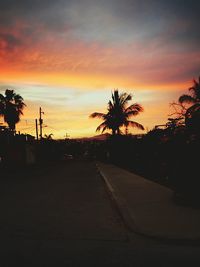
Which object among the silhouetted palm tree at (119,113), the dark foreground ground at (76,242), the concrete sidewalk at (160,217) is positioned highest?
the silhouetted palm tree at (119,113)

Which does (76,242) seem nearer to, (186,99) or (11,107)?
(186,99)

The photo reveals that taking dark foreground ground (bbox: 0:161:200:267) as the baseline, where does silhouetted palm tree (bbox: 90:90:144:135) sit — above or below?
above

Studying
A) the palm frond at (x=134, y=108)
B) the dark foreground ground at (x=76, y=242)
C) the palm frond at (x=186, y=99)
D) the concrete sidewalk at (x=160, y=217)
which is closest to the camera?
the dark foreground ground at (x=76, y=242)

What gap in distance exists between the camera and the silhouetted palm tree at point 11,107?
2136 inches

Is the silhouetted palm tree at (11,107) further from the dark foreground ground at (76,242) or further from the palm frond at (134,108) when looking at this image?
the dark foreground ground at (76,242)

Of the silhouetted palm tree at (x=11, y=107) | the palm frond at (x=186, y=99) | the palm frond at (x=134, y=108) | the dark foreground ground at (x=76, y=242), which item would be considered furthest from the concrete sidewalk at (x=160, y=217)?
the silhouetted palm tree at (x=11, y=107)

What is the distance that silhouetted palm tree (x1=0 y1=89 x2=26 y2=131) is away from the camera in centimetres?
5425

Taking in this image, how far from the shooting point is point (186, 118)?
12.8 meters

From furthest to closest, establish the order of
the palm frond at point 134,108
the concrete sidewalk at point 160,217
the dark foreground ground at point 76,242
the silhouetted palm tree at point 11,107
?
the silhouetted palm tree at point 11,107
the palm frond at point 134,108
the concrete sidewalk at point 160,217
the dark foreground ground at point 76,242

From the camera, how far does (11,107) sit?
5522 centimetres

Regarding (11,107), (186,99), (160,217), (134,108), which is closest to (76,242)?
(160,217)

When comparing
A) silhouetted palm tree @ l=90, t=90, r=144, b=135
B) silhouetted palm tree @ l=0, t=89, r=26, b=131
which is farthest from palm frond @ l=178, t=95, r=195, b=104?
silhouetted palm tree @ l=0, t=89, r=26, b=131

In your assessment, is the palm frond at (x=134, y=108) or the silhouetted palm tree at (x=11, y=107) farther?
the silhouetted palm tree at (x=11, y=107)

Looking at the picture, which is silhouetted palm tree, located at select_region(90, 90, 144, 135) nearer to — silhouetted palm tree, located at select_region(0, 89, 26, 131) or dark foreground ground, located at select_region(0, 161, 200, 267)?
silhouetted palm tree, located at select_region(0, 89, 26, 131)
